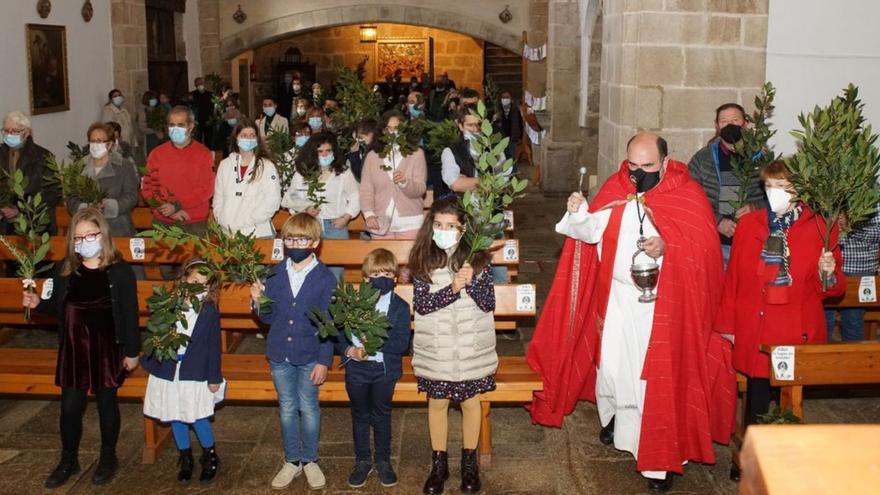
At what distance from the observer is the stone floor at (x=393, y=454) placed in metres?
5.09

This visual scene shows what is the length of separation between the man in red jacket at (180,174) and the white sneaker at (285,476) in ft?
8.85

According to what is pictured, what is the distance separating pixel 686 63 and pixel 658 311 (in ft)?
10.5

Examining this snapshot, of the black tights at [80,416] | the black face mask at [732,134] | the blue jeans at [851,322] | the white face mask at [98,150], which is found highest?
the black face mask at [732,134]

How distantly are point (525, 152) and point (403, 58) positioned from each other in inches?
278

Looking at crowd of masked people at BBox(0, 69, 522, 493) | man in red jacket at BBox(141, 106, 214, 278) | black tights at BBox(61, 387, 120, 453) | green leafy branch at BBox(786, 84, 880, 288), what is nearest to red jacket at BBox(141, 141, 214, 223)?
man in red jacket at BBox(141, 106, 214, 278)

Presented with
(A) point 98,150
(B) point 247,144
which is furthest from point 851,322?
(A) point 98,150

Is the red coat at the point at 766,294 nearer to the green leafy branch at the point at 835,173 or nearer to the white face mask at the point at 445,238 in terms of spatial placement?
the green leafy branch at the point at 835,173

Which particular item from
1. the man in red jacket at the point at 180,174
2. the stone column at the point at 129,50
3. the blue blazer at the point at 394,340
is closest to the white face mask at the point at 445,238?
the blue blazer at the point at 394,340

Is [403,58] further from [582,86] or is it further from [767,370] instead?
[767,370]

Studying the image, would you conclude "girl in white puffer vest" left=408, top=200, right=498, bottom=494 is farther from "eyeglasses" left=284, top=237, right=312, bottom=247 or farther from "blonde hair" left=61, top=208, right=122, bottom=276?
"blonde hair" left=61, top=208, right=122, bottom=276

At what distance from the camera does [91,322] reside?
196 inches

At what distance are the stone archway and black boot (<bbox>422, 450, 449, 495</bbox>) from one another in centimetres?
1513

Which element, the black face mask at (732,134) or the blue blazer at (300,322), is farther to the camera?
the black face mask at (732,134)

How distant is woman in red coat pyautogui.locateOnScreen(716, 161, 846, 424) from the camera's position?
484 cm
